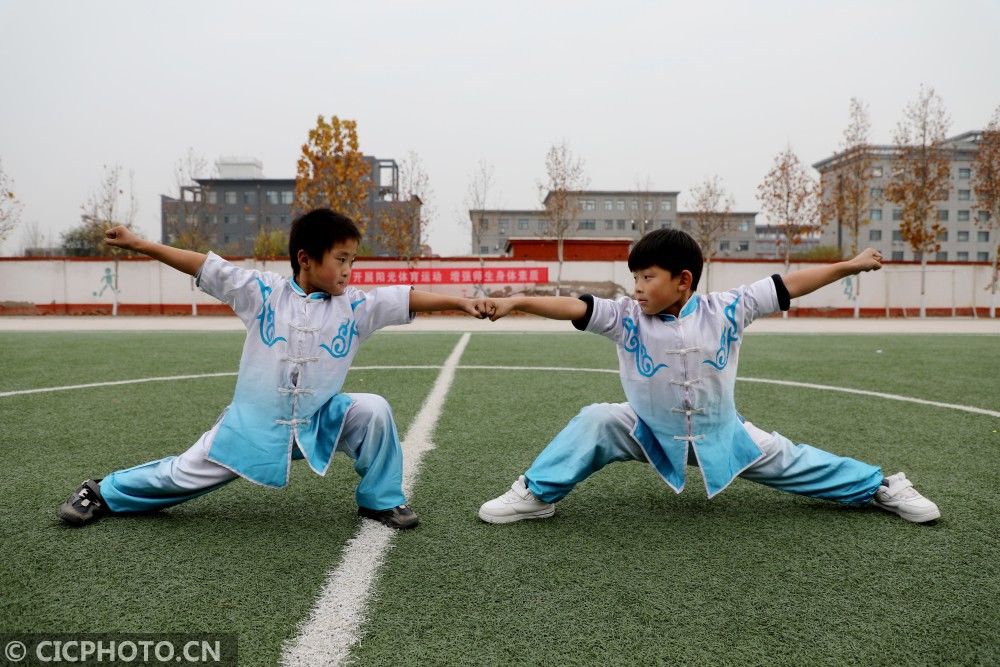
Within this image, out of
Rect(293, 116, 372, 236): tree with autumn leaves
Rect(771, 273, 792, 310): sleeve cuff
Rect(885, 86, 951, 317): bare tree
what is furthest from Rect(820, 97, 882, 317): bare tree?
Rect(771, 273, 792, 310): sleeve cuff

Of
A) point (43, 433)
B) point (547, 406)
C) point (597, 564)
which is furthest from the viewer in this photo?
point (547, 406)

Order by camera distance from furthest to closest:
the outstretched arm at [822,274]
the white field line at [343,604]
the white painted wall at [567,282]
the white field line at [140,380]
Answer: the white painted wall at [567,282]
the white field line at [140,380]
the outstretched arm at [822,274]
the white field line at [343,604]

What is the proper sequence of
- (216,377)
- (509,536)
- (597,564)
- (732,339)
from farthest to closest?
(216,377) < (732,339) < (509,536) < (597,564)

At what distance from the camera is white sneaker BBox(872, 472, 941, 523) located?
2803 mm

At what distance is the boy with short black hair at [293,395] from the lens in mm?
2721

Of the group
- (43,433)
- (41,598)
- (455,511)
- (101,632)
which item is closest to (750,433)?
(455,511)

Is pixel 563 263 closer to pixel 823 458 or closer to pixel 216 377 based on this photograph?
pixel 216 377

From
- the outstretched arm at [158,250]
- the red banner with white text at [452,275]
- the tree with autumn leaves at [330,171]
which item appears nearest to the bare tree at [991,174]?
the red banner with white text at [452,275]

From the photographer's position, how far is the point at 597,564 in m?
2.39

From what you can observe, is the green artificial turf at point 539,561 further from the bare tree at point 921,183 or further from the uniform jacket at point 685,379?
the bare tree at point 921,183

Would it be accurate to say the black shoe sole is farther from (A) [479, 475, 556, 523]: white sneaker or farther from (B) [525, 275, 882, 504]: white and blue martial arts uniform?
(B) [525, 275, 882, 504]: white and blue martial arts uniform

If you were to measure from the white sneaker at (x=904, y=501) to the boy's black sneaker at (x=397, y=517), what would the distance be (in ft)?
6.60

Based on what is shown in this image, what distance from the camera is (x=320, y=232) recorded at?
2.79 metres

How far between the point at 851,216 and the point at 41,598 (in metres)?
32.6
